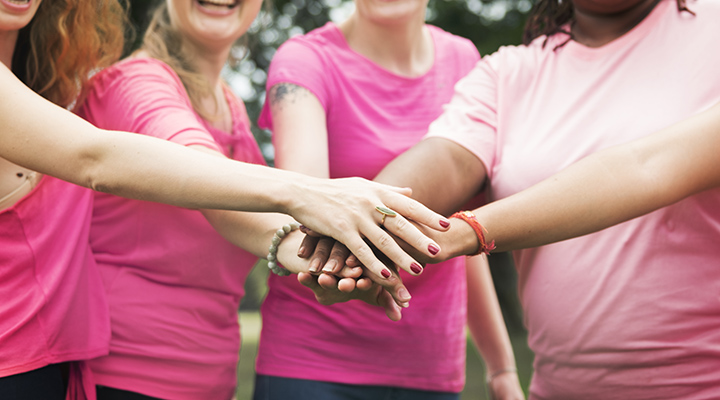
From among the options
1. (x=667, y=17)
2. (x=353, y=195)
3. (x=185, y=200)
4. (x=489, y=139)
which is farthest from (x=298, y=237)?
(x=667, y=17)

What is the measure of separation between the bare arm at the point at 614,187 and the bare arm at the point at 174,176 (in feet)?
0.71

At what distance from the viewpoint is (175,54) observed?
2281 mm

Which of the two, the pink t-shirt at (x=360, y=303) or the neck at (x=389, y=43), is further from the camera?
the neck at (x=389, y=43)

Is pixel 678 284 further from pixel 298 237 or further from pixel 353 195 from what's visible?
pixel 298 237

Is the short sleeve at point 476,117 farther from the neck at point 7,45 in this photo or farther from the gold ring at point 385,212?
the neck at point 7,45

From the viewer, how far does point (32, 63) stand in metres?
1.94

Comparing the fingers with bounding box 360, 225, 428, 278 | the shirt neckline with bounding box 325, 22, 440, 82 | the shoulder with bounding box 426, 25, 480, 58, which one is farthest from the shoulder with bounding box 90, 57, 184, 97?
the shoulder with bounding box 426, 25, 480, 58

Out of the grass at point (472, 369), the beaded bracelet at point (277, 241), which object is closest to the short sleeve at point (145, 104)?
the beaded bracelet at point (277, 241)

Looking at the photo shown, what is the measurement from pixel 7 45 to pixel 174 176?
69cm

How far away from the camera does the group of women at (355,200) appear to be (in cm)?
167

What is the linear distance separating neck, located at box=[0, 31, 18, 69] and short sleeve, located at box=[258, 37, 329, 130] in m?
0.72

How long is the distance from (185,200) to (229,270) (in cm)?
55

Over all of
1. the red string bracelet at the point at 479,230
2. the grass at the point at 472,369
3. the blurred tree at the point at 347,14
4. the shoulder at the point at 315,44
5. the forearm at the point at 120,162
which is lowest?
the grass at the point at 472,369

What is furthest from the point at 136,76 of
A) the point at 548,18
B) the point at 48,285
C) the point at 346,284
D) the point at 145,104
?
the point at 548,18
